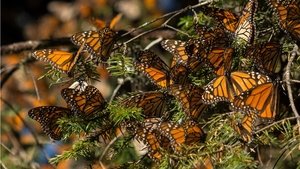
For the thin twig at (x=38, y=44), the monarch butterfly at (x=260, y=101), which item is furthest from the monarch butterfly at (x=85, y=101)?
the thin twig at (x=38, y=44)

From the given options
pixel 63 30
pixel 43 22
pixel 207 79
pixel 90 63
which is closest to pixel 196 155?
pixel 207 79

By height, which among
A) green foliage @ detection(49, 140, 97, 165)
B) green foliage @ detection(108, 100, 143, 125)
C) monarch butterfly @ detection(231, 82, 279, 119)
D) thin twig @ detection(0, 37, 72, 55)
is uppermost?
thin twig @ detection(0, 37, 72, 55)

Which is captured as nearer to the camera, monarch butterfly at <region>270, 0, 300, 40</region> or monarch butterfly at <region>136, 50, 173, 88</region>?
monarch butterfly at <region>270, 0, 300, 40</region>

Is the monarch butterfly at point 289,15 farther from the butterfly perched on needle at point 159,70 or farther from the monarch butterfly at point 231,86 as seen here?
the butterfly perched on needle at point 159,70

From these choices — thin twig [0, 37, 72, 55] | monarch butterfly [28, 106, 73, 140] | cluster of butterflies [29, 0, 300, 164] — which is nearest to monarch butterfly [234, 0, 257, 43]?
cluster of butterflies [29, 0, 300, 164]

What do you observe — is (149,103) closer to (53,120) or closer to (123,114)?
(123,114)

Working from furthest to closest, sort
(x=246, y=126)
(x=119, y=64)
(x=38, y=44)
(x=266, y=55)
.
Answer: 1. (x=38, y=44)
2. (x=119, y=64)
3. (x=266, y=55)
4. (x=246, y=126)

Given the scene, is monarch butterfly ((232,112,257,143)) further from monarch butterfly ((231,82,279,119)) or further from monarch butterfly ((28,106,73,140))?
monarch butterfly ((28,106,73,140))

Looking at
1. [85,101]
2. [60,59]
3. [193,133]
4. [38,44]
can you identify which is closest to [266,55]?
[193,133]
